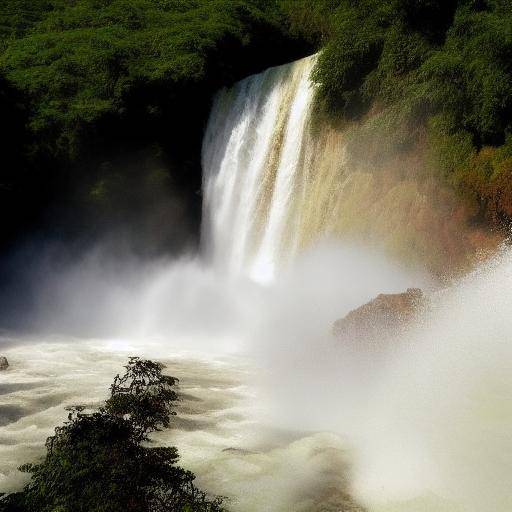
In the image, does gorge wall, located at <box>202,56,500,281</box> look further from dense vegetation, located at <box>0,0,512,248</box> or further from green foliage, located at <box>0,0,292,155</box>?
green foliage, located at <box>0,0,292,155</box>

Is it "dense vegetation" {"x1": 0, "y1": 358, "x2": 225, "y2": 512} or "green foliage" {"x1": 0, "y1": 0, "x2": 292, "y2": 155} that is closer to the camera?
"dense vegetation" {"x1": 0, "y1": 358, "x2": 225, "y2": 512}

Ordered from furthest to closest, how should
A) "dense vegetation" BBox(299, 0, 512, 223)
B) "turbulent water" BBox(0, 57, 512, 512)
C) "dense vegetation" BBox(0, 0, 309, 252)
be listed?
1. "dense vegetation" BBox(0, 0, 309, 252)
2. "dense vegetation" BBox(299, 0, 512, 223)
3. "turbulent water" BBox(0, 57, 512, 512)

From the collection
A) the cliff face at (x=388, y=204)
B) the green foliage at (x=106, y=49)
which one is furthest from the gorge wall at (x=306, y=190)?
the green foliage at (x=106, y=49)

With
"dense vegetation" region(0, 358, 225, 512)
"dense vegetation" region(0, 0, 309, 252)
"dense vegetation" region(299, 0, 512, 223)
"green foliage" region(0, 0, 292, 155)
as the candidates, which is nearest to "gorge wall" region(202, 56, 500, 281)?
"dense vegetation" region(299, 0, 512, 223)

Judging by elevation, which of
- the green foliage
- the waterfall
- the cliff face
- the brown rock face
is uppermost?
the green foliage

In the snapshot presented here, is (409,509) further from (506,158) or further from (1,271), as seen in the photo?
(1,271)

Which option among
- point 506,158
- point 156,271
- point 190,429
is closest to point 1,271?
point 156,271

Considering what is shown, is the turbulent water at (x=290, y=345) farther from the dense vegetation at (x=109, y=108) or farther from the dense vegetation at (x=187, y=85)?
the dense vegetation at (x=109, y=108)
